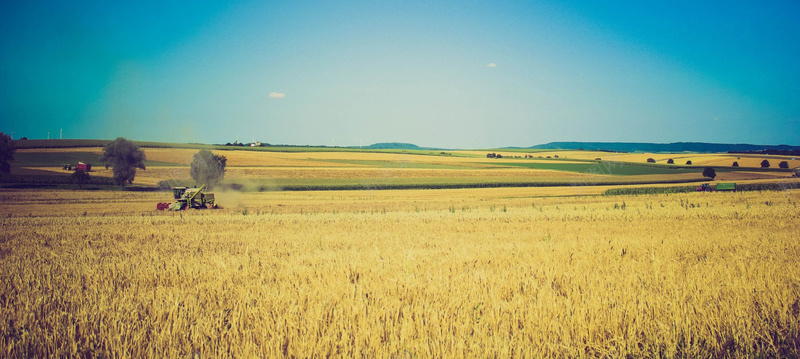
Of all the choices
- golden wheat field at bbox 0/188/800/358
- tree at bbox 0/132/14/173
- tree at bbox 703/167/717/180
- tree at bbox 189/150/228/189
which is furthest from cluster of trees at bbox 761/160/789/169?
tree at bbox 0/132/14/173

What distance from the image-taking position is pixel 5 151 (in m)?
46.1

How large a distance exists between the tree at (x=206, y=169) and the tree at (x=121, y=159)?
27.3 feet

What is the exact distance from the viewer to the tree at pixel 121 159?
5203cm

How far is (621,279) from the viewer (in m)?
5.53

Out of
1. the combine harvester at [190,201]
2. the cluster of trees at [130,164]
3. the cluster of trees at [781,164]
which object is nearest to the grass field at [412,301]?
the combine harvester at [190,201]

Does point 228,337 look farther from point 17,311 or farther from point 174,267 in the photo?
point 174,267

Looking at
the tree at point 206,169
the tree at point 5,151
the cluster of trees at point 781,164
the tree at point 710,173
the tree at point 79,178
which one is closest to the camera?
the tree at point 5,151

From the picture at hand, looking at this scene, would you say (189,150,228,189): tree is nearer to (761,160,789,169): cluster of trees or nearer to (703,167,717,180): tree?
(703,167,717,180): tree

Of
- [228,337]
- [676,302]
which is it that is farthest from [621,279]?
[228,337]

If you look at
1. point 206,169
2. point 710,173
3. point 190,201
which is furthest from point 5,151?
point 710,173

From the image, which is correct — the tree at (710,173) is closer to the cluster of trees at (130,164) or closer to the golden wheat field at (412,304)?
the golden wheat field at (412,304)

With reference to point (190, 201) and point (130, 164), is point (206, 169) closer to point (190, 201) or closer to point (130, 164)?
point (130, 164)

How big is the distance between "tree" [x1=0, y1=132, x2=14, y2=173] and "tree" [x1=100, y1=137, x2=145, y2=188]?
8830 mm

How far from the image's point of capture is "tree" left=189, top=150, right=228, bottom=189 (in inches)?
2021
